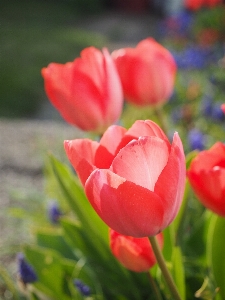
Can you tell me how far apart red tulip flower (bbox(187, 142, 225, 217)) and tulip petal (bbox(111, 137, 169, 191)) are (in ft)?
0.26

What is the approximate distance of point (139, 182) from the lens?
401 mm

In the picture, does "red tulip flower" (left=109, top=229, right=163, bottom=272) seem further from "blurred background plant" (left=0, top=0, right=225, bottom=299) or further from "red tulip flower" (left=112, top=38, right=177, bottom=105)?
"red tulip flower" (left=112, top=38, right=177, bottom=105)

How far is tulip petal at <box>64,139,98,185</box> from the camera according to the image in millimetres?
404

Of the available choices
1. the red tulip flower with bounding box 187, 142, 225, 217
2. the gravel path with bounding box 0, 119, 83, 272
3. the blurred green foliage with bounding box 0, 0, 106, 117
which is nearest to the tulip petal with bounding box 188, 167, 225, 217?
the red tulip flower with bounding box 187, 142, 225, 217

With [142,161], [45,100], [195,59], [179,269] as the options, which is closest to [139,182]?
[142,161]

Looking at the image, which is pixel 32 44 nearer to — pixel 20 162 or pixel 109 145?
pixel 20 162

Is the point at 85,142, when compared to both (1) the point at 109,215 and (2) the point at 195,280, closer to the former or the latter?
(1) the point at 109,215

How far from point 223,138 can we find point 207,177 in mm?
1102

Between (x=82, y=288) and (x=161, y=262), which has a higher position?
(x=161, y=262)

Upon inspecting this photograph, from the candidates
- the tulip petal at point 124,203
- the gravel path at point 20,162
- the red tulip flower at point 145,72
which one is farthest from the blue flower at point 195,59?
the tulip petal at point 124,203

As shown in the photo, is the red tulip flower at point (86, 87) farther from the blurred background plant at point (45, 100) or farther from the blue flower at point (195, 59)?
the blue flower at point (195, 59)

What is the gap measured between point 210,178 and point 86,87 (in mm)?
199

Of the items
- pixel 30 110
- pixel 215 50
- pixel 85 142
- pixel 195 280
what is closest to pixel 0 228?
pixel 195 280

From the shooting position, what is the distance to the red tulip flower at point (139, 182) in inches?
15.0
